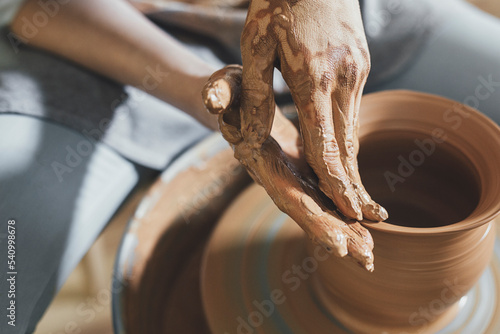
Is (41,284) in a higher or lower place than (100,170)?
lower

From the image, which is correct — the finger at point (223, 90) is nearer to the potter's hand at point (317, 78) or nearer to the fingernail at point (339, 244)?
the potter's hand at point (317, 78)

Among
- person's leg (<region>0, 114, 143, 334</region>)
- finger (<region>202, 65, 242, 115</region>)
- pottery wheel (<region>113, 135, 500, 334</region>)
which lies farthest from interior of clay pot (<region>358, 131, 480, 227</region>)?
person's leg (<region>0, 114, 143, 334</region>)

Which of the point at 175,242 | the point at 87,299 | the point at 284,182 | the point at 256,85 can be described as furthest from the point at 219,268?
the point at 87,299

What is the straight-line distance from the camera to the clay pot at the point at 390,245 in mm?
816

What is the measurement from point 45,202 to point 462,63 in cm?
128

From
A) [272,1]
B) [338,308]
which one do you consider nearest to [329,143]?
[272,1]

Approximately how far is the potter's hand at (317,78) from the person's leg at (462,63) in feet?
2.43

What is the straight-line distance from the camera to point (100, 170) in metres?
1.30

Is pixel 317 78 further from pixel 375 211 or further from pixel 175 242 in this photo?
pixel 175 242

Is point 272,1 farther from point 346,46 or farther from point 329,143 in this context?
point 329,143

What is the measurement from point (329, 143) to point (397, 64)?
0.85 metres

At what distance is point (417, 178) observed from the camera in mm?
1097

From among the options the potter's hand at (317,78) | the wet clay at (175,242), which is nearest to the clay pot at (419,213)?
the potter's hand at (317,78)

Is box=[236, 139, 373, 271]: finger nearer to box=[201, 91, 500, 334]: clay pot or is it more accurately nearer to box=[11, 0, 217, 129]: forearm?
box=[201, 91, 500, 334]: clay pot
